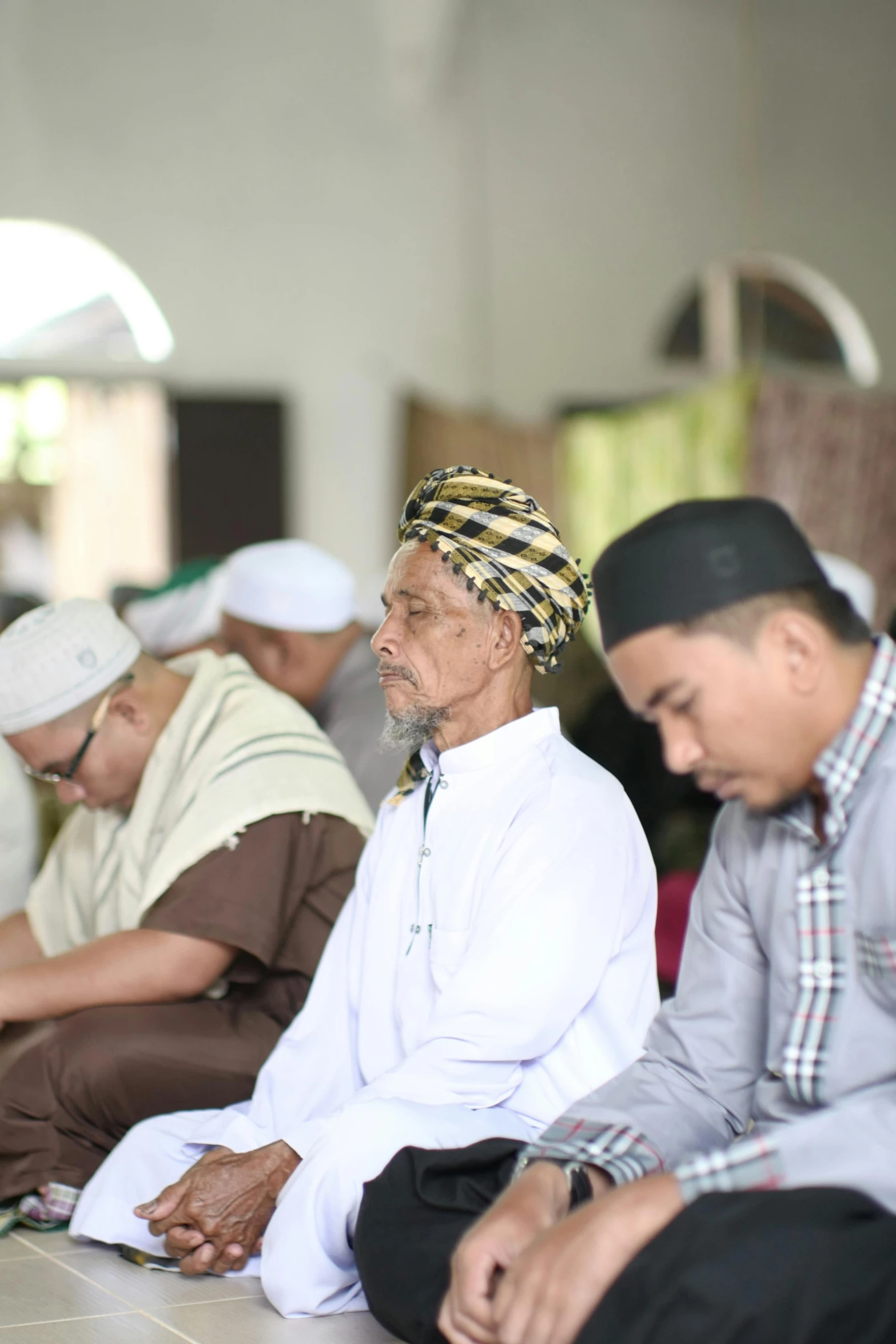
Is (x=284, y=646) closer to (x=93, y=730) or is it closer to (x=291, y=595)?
(x=291, y=595)

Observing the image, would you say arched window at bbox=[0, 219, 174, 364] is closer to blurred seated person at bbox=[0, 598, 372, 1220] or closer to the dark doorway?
the dark doorway

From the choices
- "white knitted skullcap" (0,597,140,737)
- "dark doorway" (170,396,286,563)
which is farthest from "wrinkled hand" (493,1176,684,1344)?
"dark doorway" (170,396,286,563)

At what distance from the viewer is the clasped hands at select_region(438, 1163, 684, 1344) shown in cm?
157

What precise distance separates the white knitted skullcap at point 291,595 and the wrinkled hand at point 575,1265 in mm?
3001

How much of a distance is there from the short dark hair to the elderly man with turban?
78cm

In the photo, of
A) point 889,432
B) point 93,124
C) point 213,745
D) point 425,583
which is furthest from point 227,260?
point 425,583

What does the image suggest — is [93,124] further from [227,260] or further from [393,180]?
[393,180]

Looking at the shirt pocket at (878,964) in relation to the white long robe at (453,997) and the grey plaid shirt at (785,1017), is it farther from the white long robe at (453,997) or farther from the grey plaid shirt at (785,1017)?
the white long robe at (453,997)

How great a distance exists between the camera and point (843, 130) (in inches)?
388

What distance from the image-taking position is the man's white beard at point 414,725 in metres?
2.54

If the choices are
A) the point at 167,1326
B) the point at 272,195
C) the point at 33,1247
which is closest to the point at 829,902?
the point at 167,1326

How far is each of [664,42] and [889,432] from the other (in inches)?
135

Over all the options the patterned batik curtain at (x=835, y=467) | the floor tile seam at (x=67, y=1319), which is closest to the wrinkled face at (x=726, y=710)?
the floor tile seam at (x=67, y=1319)

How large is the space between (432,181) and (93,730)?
6.41 metres
